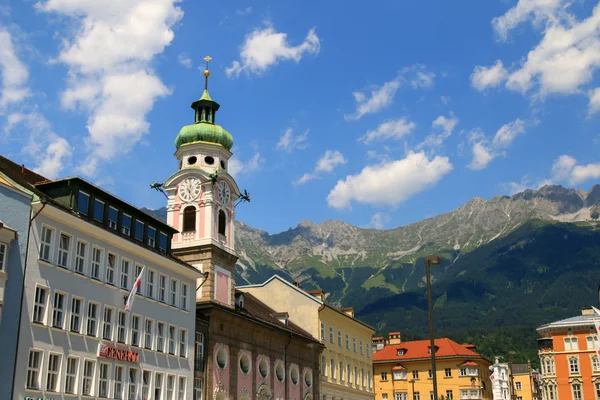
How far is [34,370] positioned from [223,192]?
3072cm

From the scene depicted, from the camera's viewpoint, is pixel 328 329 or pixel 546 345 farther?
pixel 546 345

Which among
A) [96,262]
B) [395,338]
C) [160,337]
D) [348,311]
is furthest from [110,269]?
[395,338]

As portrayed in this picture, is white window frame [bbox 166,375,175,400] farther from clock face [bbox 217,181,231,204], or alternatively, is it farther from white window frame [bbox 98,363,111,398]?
clock face [bbox 217,181,231,204]

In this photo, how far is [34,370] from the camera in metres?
34.5

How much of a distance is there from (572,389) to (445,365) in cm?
2076

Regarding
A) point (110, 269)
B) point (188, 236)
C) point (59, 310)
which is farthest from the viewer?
point (188, 236)

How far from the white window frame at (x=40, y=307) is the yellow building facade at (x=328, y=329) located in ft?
131

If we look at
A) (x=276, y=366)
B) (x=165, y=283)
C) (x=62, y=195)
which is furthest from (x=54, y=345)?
(x=276, y=366)

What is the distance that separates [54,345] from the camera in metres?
35.9

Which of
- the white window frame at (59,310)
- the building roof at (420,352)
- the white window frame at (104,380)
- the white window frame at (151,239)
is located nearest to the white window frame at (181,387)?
the white window frame at (104,380)

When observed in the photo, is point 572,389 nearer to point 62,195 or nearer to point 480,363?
point 480,363

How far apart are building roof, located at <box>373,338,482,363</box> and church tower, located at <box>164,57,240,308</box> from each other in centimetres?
4900

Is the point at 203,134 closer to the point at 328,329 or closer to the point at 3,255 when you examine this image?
the point at 328,329

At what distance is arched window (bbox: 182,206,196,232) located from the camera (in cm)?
6122
